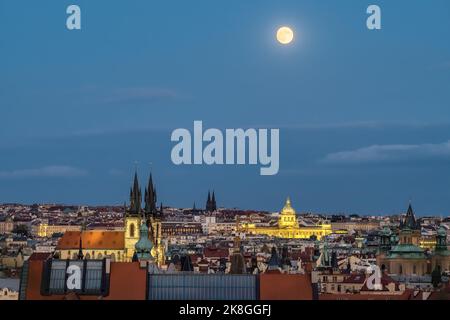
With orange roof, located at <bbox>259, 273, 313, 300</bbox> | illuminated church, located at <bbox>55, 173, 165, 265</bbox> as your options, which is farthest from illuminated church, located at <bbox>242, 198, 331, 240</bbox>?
orange roof, located at <bbox>259, 273, 313, 300</bbox>

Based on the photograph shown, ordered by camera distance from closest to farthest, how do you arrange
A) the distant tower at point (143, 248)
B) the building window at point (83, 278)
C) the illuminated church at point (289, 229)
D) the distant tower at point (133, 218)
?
1. the building window at point (83, 278)
2. the distant tower at point (143, 248)
3. the distant tower at point (133, 218)
4. the illuminated church at point (289, 229)

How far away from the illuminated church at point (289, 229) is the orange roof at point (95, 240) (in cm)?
3425

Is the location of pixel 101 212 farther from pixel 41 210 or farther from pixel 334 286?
pixel 334 286

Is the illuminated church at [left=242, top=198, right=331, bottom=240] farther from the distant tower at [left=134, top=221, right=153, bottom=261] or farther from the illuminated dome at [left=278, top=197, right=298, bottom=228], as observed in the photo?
the distant tower at [left=134, top=221, right=153, bottom=261]

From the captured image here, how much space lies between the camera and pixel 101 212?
81562 millimetres

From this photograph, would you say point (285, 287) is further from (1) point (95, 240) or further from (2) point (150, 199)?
(1) point (95, 240)

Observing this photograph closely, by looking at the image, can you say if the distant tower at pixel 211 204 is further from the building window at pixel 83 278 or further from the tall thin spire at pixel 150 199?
the building window at pixel 83 278

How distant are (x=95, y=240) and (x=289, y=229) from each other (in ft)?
121

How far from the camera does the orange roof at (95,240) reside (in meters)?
44.7

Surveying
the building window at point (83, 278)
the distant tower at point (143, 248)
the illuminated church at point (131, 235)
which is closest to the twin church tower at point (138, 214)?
the illuminated church at point (131, 235)

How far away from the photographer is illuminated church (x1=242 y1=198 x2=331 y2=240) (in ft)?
270
